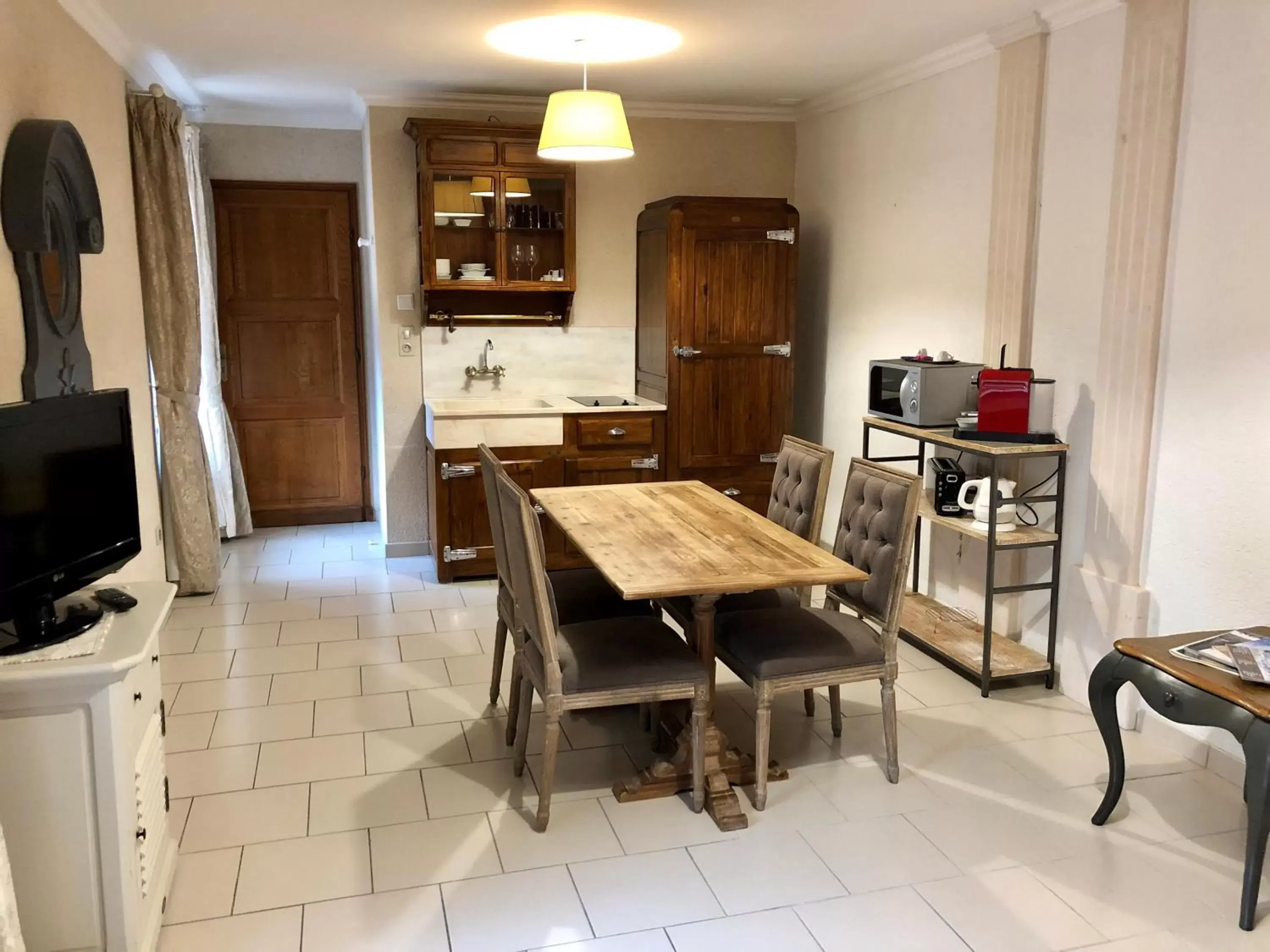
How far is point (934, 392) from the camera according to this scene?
153 inches

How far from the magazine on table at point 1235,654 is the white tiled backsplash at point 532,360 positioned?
139 inches

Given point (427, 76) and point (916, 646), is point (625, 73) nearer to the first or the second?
point (427, 76)

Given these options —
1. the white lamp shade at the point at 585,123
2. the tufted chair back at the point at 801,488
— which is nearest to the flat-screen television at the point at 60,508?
the white lamp shade at the point at 585,123

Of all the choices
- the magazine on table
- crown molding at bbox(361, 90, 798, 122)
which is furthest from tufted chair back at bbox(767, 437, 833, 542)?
crown molding at bbox(361, 90, 798, 122)

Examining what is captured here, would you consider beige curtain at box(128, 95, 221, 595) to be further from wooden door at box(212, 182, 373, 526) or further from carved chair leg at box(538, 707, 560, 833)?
carved chair leg at box(538, 707, 560, 833)

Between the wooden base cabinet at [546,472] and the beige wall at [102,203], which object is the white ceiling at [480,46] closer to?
the beige wall at [102,203]

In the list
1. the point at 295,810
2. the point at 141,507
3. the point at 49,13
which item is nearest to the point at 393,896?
the point at 295,810

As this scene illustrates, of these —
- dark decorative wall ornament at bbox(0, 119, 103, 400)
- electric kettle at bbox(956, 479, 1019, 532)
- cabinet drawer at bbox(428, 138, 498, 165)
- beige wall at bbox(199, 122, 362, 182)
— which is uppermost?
beige wall at bbox(199, 122, 362, 182)

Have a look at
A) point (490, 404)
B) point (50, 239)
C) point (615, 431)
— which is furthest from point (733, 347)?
point (50, 239)

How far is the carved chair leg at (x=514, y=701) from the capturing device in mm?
3135

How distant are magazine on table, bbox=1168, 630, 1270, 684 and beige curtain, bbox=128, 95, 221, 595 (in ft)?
13.7

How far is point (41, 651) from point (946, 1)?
3.39 metres

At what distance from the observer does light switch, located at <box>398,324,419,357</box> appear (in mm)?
5348

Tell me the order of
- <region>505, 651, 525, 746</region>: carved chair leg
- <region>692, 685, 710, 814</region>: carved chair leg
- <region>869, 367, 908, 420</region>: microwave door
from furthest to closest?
1. <region>869, 367, 908, 420</region>: microwave door
2. <region>505, 651, 525, 746</region>: carved chair leg
3. <region>692, 685, 710, 814</region>: carved chair leg
